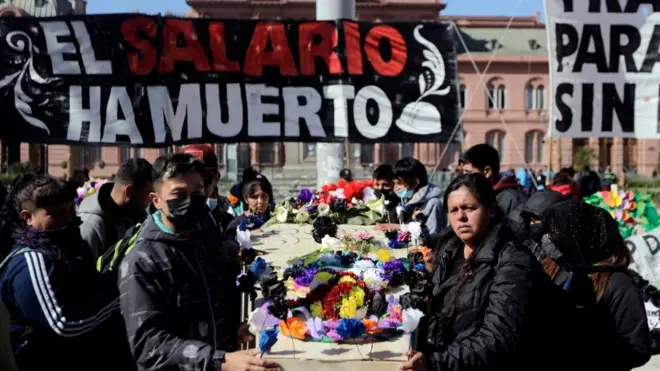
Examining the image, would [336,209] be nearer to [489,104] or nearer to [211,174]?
[211,174]

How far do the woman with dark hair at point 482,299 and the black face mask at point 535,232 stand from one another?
0.92 metres

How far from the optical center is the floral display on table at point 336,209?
6133 mm

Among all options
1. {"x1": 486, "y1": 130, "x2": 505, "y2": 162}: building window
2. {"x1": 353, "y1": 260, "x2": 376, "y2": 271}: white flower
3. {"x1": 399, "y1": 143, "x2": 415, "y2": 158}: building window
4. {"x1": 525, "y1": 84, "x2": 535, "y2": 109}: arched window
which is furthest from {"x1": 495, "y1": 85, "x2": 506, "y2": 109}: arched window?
{"x1": 353, "y1": 260, "x2": 376, "y2": 271}: white flower

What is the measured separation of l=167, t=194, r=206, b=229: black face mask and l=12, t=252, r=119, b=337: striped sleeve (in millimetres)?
666

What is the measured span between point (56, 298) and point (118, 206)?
130cm

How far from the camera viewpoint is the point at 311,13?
5409 centimetres

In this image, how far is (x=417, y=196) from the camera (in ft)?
18.5

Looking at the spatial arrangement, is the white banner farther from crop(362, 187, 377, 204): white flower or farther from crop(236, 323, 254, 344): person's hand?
crop(236, 323, 254, 344): person's hand

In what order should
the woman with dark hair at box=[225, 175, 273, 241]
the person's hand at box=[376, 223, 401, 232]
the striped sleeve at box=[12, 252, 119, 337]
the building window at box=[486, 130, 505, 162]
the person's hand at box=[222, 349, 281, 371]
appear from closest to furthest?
the person's hand at box=[222, 349, 281, 371], the striped sleeve at box=[12, 252, 119, 337], the person's hand at box=[376, 223, 401, 232], the woman with dark hair at box=[225, 175, 273, 241], the building window at box=[486, 130, 505, 162]

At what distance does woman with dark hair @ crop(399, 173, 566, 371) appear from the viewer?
2.67 m

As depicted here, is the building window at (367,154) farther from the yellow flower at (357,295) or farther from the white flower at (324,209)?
the yellow flower at (357,295)

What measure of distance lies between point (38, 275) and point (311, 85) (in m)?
4.11

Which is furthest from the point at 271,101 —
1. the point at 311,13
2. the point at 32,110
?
the point at 311,13

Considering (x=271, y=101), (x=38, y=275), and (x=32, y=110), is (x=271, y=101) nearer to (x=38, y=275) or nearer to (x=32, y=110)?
(x=32, y=110)
